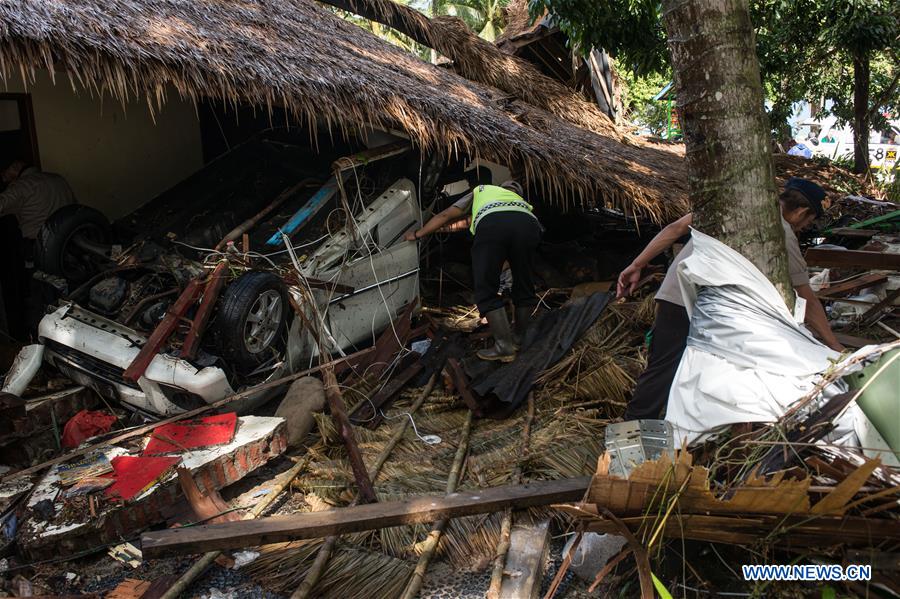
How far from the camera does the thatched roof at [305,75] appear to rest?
4586mm

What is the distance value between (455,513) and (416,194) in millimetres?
4017

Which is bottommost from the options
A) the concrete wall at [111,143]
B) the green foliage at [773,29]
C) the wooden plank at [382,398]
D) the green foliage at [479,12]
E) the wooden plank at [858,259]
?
the wooden plank at [382,398]

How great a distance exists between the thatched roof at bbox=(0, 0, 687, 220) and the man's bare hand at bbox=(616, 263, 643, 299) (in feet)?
7.79

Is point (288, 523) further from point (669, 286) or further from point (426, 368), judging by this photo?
point (426, 368)

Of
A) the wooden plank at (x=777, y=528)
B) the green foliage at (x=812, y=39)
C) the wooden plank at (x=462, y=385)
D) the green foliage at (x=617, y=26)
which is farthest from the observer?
the green foliage at (x=812, y=39)

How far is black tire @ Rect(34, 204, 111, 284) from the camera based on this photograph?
5645 mm

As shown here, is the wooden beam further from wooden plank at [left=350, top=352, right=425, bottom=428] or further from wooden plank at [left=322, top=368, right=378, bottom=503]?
wooden plank at [left=350, top=352, right=425, bottom=428]

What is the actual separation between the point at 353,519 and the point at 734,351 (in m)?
1.82

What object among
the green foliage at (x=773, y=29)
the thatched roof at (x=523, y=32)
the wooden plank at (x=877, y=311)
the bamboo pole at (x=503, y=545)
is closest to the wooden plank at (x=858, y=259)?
the wooden plank at (x=877, y=311)

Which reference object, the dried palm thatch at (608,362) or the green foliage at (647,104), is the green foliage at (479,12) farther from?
the dried palm thatch at (608,362)

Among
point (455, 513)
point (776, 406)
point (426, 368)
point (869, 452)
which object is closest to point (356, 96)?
point (426, 368)

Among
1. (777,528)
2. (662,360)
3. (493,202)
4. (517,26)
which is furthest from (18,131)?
(517,26)

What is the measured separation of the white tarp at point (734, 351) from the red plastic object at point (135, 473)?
2.71m

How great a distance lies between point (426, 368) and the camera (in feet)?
19.3
